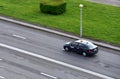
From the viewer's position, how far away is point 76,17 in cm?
5641

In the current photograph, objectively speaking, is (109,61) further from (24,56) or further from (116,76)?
(24,56)

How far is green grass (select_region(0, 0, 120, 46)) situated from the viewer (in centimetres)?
5134

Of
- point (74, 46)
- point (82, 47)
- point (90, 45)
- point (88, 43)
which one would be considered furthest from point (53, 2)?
point (90, 45)

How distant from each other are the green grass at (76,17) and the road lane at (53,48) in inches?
99.0

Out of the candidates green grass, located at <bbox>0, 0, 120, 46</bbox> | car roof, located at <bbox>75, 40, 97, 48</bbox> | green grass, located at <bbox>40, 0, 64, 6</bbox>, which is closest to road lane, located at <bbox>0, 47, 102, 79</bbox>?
car roof, located at <bbox>75, 40, 97, 48</bbox>

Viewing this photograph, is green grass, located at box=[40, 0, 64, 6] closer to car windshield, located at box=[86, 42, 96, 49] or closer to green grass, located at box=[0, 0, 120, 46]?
green grass, located at box=[0, 0, 120, 46]

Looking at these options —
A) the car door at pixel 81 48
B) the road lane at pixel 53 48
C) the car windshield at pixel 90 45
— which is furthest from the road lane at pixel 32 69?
the car windshield at pixel 90 45

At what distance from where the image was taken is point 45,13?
191 ft

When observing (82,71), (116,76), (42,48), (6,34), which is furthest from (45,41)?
(116,76)

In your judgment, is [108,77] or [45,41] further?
[45,41]

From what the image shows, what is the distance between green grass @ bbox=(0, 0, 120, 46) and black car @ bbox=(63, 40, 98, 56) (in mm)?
4012

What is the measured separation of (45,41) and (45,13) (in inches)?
385

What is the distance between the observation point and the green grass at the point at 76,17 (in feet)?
168

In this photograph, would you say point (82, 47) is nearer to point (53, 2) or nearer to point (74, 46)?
point (74, 46)
